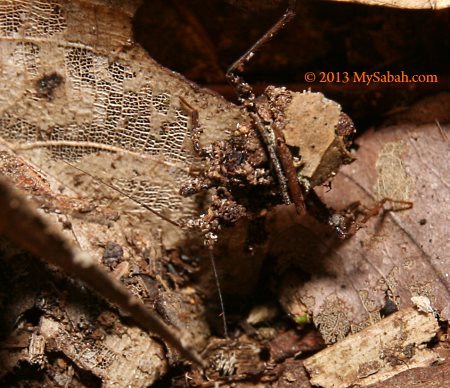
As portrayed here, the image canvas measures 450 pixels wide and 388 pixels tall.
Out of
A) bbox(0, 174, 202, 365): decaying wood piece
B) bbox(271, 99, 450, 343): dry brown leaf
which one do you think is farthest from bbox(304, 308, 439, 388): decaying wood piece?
bbox(0, 174, 202, 365): decaying wood piece

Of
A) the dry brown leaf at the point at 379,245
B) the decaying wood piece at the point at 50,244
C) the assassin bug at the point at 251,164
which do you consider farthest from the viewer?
the dry brown leaf at the point at 379,245

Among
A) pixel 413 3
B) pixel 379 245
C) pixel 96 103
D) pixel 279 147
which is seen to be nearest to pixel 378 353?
pixel 379 245

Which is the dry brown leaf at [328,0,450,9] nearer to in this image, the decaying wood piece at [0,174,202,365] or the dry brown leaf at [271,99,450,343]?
the dry brown leaf at [271,99,450,343]

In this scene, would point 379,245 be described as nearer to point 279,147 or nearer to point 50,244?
point 279,147

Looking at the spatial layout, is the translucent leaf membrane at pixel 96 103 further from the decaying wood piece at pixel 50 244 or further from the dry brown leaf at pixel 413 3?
the decaying wood piece at pixel 50 244

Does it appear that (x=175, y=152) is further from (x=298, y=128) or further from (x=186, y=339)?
(x=186, y=339)

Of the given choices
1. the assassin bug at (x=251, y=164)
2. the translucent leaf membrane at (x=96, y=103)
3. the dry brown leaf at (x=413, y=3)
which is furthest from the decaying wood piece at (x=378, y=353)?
the dry brown leaf at (x=413, y=3)

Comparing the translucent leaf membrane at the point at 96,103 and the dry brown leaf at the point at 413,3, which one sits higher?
the dry brown leaf at the point at 413,3

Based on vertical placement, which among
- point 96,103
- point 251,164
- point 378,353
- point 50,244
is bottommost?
point 378,353
